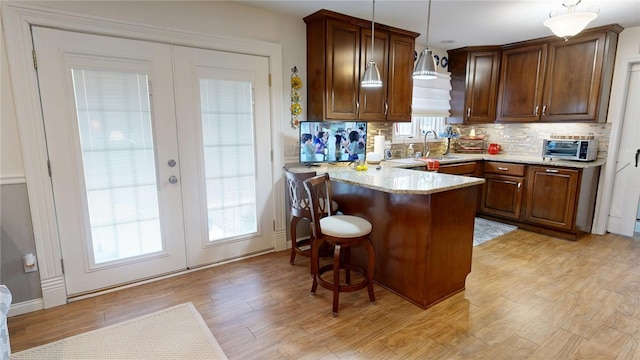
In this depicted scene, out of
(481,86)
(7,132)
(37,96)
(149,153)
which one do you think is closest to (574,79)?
(481,86)

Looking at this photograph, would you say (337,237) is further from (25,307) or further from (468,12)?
(468,12)

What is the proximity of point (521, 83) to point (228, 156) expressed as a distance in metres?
4.04

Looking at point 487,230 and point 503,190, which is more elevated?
point 503,190

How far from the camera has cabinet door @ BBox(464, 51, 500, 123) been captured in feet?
15.4

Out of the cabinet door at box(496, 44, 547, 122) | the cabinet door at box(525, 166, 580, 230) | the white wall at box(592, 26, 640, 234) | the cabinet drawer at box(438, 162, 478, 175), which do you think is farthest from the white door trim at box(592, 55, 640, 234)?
the cabinet drawer at box(438, 162, 478, 175)

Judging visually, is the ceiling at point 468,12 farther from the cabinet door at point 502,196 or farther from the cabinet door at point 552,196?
the cabinet door at point 502,196

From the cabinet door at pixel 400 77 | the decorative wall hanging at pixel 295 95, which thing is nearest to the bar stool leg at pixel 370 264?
the decorative wall hanging at pixel 295 95

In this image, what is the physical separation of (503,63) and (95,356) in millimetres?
5489

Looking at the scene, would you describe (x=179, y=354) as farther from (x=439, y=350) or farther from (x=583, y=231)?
(x=583, y=231)

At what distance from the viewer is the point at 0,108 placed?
2184mm

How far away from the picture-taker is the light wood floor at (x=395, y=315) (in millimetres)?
2021

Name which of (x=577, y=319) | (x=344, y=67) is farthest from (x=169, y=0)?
(x=577, y=319)

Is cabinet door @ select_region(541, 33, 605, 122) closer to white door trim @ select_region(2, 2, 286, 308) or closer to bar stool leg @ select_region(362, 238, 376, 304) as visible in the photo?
bar stool leg @ select_region(362, 238, 376, 304)

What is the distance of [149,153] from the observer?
9.01 feet
